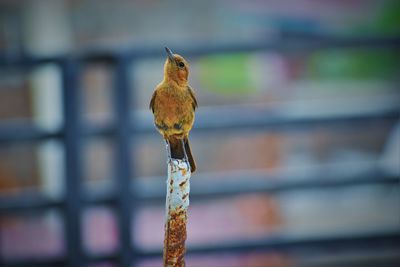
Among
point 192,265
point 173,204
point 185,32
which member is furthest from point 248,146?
point 173,204

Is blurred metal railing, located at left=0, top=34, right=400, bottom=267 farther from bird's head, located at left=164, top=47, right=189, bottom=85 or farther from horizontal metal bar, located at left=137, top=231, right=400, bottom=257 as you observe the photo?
bird's head, located at left=164, top=47, right=189, bottom=85

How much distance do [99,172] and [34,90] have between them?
58 cm

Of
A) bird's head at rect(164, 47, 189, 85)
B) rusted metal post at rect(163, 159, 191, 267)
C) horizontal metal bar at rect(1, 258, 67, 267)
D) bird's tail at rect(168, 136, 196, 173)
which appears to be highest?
bird's head at rect(164, 47, 189, 85)

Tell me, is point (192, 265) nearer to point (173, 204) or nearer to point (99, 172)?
point (99, 172)

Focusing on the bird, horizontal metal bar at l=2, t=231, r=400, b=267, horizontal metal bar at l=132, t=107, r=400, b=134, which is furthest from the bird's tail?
horizontal metal bar at l=2, t=231, r=400, b=267

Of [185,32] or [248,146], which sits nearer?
[248,146]

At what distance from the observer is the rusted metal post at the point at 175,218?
724 millimetres

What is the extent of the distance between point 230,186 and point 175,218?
1586 millimetres

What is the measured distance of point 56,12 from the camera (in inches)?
147

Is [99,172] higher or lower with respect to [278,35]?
lower

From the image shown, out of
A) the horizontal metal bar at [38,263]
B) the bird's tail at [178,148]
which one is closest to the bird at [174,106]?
the bird's tail at [178,148]

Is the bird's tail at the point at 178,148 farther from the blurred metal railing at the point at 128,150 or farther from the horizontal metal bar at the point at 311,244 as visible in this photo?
the horizontal metal bar at the point at 311,244

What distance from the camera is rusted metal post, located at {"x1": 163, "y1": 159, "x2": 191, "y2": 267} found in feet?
2.38

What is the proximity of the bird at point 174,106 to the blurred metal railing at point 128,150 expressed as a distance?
1469 millimetres
